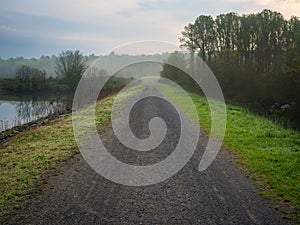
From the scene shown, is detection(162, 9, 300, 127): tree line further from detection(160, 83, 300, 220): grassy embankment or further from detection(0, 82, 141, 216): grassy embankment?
detection(0, 82, 141, 216): grassy embankment

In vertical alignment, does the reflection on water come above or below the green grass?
below

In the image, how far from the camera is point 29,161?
832 cm

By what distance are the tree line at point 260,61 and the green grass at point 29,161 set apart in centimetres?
1920

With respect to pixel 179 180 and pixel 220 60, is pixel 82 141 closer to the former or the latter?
pixel 179 180

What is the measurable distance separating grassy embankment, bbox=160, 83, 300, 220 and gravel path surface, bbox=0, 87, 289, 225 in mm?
438

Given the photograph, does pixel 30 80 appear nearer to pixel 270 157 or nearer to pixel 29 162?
pixel 29 162

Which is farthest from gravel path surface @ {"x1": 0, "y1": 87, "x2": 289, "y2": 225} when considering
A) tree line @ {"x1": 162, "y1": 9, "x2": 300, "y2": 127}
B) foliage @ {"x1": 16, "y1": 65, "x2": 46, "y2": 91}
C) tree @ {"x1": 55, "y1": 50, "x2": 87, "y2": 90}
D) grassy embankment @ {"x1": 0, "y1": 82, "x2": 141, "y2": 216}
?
foliage @ {"x1": 16, "y1": 65, "x2": 46, "y2": 91}

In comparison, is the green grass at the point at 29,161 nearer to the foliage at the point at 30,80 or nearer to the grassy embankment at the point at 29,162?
the grassy embankment at the point at 29,162

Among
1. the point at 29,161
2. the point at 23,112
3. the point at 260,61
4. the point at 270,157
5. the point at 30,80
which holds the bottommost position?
the point at 23,112

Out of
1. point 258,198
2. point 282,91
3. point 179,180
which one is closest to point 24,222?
point 179,180

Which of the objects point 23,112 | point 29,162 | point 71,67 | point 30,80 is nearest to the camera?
point 29,162

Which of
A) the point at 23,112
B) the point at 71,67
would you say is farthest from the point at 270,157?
the point at 71,67

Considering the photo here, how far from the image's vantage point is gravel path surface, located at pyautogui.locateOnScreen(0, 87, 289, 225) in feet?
15.8

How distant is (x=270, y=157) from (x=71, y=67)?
179 feet
